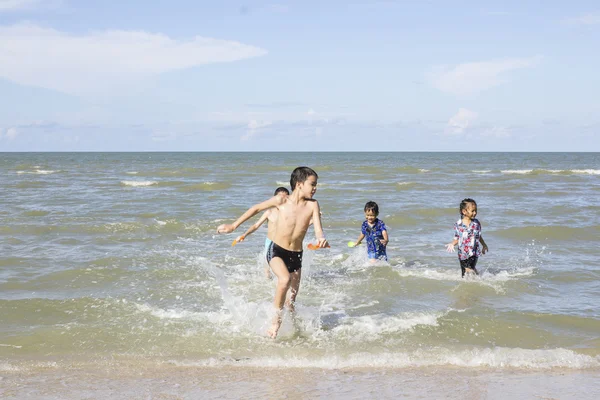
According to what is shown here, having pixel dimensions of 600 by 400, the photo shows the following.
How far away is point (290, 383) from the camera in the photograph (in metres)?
4.16

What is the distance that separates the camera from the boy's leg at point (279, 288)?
5.32 metres

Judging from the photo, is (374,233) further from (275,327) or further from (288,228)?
(275,327)

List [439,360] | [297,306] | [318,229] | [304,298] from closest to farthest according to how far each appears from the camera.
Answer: [439,360]
[318,229]
[297,306]
[304,298]

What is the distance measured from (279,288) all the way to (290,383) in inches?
51.6

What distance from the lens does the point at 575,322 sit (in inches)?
227

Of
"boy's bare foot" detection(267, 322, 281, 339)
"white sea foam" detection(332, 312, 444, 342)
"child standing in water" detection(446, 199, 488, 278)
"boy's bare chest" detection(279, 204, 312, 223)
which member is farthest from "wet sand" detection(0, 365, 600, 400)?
"child standing in water" detection(446, 199, 488, 278)

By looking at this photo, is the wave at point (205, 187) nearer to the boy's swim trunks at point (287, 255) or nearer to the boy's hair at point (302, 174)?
the boy's swim trunks at point (287, 255)

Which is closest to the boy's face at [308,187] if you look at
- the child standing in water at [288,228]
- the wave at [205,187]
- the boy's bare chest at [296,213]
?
the child standing in water at [288,228]

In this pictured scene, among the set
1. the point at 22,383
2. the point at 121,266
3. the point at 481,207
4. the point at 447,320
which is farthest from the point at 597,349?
the point at 481,207

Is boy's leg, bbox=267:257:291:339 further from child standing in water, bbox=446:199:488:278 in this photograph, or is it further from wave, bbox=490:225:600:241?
wave, bbox=490:225:600:241

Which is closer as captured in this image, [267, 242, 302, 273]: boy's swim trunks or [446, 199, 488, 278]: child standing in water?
[267, 242, 302, 273]: boy's swim trunks

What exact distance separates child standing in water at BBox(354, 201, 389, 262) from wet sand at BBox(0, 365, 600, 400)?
12.7ft

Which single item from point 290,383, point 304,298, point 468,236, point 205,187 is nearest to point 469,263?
point 468,236

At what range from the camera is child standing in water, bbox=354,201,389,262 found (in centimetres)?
829
